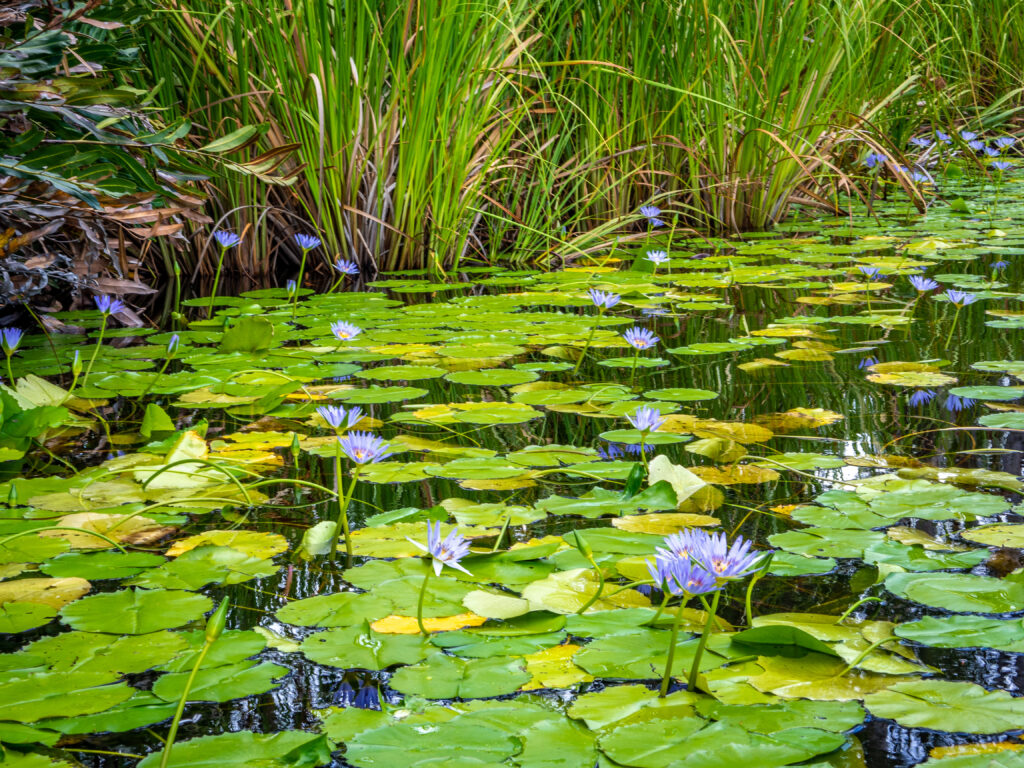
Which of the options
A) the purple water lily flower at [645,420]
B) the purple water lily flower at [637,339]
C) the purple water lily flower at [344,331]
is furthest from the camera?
the purple water lily flower at [344,331]

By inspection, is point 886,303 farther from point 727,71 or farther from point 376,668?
point 376,668

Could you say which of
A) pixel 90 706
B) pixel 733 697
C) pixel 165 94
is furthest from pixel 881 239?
pixel 90 706

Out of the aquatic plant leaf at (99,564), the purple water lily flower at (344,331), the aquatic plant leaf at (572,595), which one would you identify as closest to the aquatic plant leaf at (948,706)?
the aquatic plant leaf at (572,595)

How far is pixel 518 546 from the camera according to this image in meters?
1.14

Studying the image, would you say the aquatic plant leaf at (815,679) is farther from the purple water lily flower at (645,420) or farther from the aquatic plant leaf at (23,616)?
the aquatic plant leaf at (23,616)

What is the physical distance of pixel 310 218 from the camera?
127 inches

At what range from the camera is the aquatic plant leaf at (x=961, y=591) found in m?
0.95

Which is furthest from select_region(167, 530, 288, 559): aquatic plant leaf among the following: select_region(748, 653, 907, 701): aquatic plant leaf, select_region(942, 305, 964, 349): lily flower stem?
select_region(942, 305, 964, 349): lily flower stem

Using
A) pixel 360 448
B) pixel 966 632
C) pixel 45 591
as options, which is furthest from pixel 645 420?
pixel 45 591

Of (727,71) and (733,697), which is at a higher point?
(727,71)

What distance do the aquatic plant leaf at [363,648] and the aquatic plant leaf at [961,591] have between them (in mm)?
499

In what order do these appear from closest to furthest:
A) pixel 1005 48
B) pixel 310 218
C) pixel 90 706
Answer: pixel 90 706 < pixel 310 218 < pixel 1005 48

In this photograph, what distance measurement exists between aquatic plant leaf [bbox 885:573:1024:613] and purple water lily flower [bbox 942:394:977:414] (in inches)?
26.3

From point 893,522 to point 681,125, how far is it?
2.95 m
